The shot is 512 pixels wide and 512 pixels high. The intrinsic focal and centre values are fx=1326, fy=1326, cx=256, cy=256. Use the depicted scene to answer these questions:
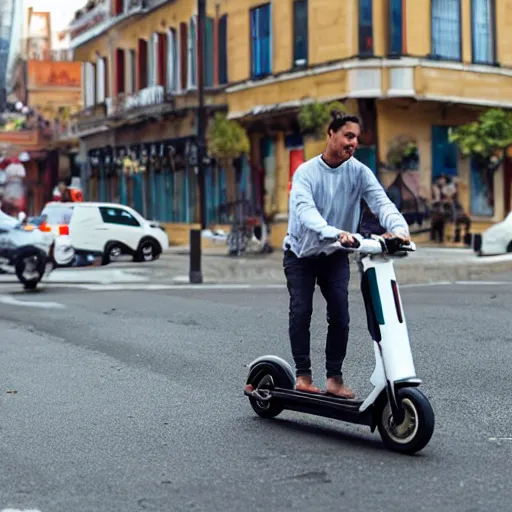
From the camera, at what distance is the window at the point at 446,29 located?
104 ft

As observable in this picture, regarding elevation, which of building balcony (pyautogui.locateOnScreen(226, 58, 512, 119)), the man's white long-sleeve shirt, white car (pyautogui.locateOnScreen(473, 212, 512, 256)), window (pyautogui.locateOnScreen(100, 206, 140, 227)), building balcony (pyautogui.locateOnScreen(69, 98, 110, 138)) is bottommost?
white car (pyautogui.locateOnScreen(473, 212, 512, 256))

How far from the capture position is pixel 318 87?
32.2m

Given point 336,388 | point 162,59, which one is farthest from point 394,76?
point 336,388

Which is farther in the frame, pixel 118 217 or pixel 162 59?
pixel 162 59

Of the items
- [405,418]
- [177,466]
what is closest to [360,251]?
[405,418]

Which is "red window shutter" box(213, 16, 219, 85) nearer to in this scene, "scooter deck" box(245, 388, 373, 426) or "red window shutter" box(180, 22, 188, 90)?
"red window shutter" box(180, 22, 188, 90)

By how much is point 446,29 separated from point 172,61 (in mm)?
12546

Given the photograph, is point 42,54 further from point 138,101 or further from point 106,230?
point 106,230

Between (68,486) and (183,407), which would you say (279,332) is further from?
(68,486)

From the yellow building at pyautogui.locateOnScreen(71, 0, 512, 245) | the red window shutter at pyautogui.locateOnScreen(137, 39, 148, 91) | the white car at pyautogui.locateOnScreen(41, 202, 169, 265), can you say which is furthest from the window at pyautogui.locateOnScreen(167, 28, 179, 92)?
the white car at pyautogui.locateOnScreen(41, 202, 169, 265)

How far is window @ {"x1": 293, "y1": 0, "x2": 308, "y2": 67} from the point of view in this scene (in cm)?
3331

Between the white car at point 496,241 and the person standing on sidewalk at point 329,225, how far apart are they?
Answer: 19793mm

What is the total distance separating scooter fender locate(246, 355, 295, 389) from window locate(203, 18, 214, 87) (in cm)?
3161

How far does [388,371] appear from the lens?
6.46m
